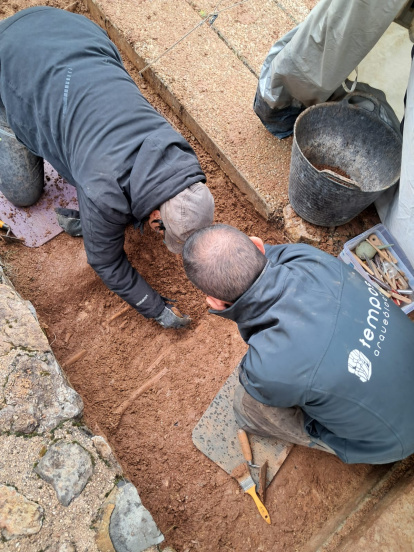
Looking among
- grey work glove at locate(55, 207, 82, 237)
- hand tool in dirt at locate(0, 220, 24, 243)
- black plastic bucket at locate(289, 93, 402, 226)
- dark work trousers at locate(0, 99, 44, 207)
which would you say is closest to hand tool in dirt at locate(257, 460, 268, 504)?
black plastic bucket at locate(289, 93, 402, 226)

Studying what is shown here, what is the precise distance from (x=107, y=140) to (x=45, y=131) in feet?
1.55

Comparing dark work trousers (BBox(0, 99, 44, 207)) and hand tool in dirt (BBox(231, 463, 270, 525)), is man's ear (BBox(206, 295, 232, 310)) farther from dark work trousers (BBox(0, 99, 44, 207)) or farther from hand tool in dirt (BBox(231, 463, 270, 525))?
dark work trousers (BBox(0, 99, 44, 207))

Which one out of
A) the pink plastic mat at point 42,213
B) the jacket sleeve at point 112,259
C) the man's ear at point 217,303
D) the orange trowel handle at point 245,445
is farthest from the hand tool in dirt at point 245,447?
the pink plastic mat at point 42,213

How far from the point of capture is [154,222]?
2359 mm

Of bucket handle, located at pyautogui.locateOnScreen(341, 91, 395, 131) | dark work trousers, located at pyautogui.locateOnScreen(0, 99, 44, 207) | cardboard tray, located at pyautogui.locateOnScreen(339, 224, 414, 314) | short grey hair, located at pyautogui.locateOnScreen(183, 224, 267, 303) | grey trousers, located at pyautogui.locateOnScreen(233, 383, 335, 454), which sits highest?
bucket handle, located at pyautogui.locateOnScreen(341, 91, 395, 131)

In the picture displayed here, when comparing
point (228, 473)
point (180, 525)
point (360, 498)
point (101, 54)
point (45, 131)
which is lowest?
point (180, 525)

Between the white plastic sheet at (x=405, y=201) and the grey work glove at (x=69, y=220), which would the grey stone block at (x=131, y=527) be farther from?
the white plastic sheet at (x=405, y=201)

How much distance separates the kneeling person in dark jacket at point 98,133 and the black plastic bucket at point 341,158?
79cm

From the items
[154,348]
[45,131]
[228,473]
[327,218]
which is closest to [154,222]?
[45,131]

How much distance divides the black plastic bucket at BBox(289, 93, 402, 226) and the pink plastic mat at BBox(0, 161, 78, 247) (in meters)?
1.77

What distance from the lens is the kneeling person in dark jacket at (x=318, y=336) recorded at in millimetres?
1735

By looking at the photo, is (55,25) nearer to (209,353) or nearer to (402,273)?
(209,353)

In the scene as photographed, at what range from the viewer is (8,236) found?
3.18 metres

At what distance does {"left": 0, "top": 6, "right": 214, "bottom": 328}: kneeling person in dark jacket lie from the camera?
2213 millimetres
